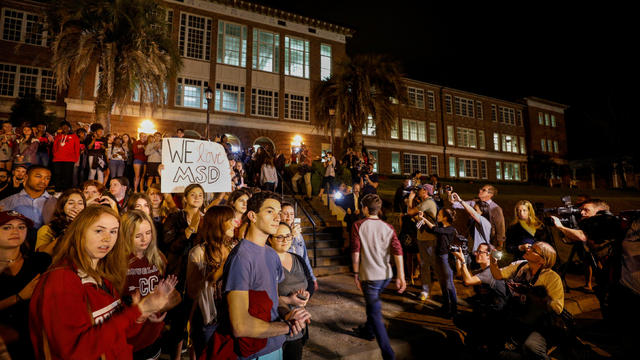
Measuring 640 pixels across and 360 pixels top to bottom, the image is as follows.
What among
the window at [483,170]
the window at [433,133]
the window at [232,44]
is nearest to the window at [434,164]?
the window at [433,133]

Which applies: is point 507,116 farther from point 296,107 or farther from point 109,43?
point 109,43

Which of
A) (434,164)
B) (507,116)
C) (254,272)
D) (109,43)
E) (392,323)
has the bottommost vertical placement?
(392,323)

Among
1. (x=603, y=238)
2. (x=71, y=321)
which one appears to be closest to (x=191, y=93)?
(x=71, y=321)

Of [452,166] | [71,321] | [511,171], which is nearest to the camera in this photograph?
[71,321]

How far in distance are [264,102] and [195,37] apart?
674 centimetres

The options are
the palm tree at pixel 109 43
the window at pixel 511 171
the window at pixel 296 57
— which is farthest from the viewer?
the window at pixel 511 171

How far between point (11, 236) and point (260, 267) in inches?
77.7

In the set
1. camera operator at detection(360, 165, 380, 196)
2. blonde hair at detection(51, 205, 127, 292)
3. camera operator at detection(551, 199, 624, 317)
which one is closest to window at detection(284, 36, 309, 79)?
camera operator at detection(360, 165, 380, 196)

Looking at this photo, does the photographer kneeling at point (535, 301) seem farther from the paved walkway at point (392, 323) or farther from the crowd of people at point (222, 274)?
the paved walkway at point (392, 323)

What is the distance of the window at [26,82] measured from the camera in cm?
2002

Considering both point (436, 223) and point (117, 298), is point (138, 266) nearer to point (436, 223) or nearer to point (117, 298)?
point (117, 298)

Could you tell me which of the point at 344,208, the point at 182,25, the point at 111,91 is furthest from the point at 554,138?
the point at 111,91

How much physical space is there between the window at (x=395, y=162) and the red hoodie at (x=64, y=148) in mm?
26728

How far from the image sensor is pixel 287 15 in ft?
79.3
